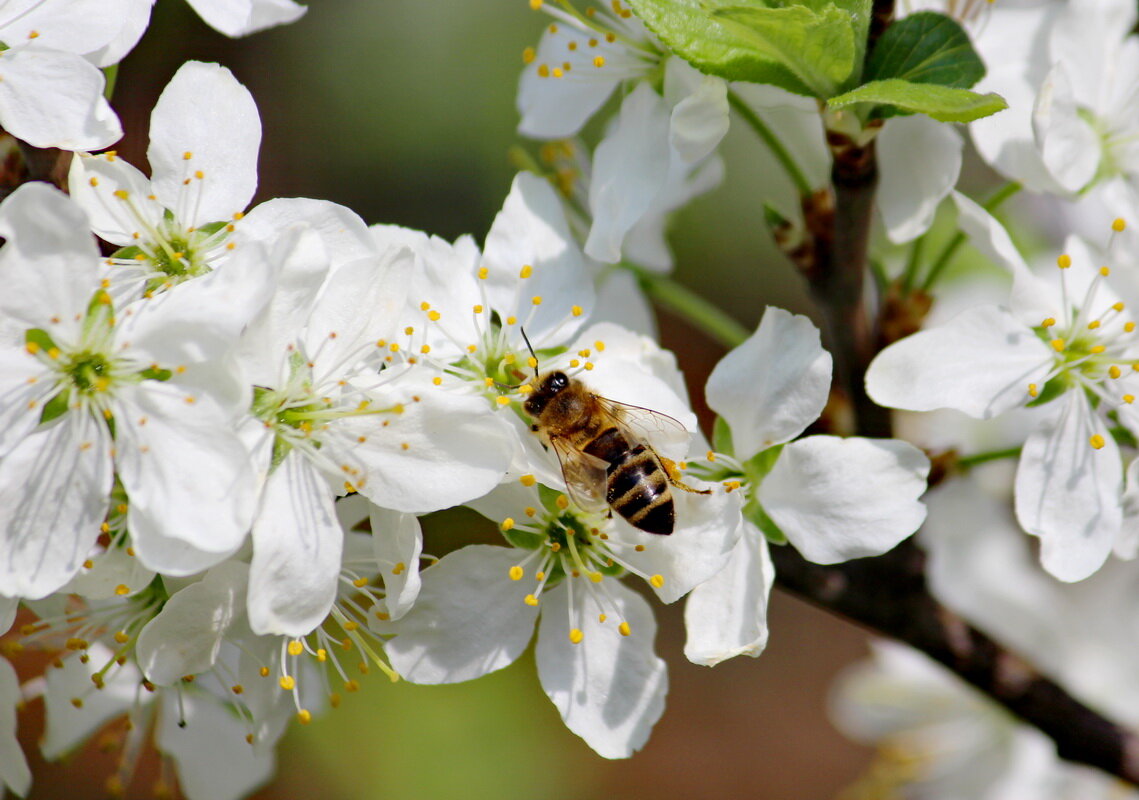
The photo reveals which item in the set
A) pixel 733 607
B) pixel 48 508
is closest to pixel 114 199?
pixel 48 508

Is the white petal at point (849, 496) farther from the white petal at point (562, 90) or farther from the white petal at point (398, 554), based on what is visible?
the white petal at point (562, 90)

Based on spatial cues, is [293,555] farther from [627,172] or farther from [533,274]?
[627,172]

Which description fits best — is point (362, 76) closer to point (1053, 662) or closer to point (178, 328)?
point (1053, 662)

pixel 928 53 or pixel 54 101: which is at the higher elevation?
pixel 928 53

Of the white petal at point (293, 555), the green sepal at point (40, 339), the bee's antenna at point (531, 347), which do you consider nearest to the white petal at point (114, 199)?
the green sepal at point (40, 339)

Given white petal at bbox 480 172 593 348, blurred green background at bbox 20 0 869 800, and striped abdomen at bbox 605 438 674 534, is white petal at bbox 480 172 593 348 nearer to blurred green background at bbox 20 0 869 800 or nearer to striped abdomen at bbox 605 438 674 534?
striped abdomen at bbox 605 438 674 534

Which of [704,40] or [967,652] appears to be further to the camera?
[967,652]

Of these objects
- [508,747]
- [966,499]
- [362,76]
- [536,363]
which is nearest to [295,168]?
[362,76]
